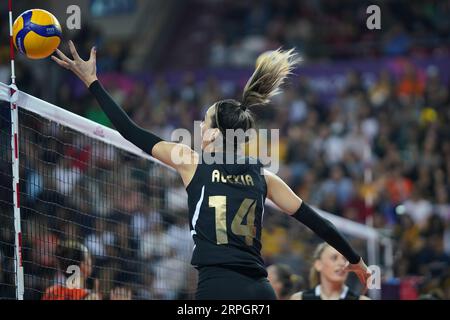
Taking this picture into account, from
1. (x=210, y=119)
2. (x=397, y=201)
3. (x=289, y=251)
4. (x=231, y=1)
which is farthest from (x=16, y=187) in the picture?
(x=231, y=1)

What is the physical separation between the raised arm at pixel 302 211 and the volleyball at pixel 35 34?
187cm

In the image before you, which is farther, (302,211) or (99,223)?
(99,223)

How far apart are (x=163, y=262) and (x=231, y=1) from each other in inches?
556

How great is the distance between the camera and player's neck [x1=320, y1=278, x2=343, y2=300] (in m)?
7.98

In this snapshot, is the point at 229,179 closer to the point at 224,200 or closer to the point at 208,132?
the point at 224,200

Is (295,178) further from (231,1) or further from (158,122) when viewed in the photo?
(231,1)

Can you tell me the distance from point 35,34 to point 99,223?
18.0 ft

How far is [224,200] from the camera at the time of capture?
17.0 ft

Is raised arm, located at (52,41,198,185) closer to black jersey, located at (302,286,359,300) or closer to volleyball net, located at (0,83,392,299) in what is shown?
volleyball net, located at (0,83,392,299)

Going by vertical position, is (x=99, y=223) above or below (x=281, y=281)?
above

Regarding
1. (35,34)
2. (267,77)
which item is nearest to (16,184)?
(35,34)

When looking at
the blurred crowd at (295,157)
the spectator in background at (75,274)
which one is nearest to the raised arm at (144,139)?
the spectator in background at (75,274)

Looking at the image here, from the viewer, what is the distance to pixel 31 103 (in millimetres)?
6574

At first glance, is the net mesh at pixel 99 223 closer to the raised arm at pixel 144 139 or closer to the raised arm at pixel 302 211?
the raised arm at pixel 144 139
